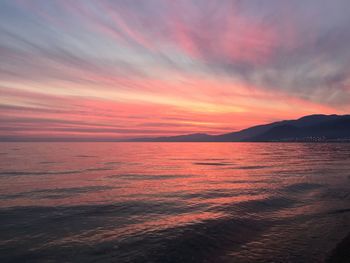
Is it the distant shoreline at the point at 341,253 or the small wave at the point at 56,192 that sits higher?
the distant shoreline at the point at 341,253

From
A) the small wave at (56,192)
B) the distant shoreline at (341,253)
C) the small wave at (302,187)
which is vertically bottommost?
the small wave at (56,192)

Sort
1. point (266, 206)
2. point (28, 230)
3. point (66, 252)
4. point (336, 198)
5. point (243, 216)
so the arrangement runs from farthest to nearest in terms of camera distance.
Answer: point (336, 198) < point (266, 206) < point (243, 216) < point (28, 230) < point (66, 252)

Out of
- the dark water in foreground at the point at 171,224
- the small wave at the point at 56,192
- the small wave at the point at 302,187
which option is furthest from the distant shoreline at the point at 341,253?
the small wave at the point at 56,192

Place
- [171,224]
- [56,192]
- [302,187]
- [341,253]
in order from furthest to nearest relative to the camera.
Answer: [302,187] → [56,192] → [171,224] → [341,253]

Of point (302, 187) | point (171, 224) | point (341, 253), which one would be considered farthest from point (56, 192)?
A: point (302, 187)

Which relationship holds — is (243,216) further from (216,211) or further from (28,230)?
(28,230)

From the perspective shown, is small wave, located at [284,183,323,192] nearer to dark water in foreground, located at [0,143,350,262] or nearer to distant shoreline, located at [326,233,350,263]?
dark water in foreground, located at [0,143,350,262]

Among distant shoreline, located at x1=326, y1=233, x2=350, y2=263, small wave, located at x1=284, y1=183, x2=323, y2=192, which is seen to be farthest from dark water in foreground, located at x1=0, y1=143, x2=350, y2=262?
small wave, located at x1=284, y1=183, x2=323, y2=192

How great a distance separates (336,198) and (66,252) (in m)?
21.4

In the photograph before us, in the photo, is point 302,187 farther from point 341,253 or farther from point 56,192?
point 56,192

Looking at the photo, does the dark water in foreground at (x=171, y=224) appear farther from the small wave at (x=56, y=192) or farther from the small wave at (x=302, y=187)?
the small wave at (x=302, y=187)

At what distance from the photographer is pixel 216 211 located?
20.2m

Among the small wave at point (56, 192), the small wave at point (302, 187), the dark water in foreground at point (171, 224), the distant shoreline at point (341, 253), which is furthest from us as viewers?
the small wave at point (302, 187)

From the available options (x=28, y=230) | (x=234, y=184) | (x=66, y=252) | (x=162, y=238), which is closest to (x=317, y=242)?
(x=162, y=238)
